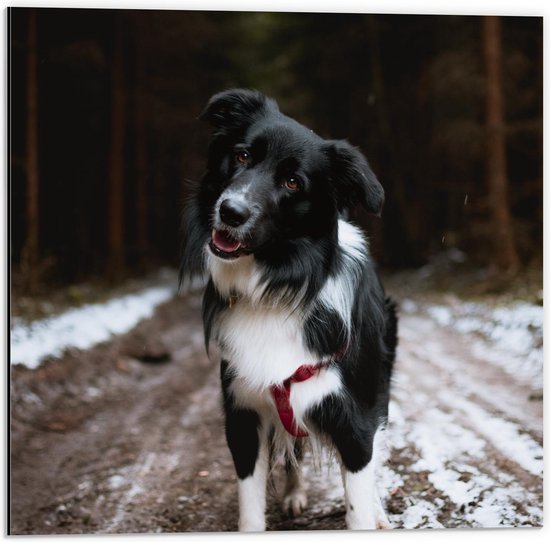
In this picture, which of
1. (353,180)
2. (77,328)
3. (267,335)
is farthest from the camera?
(77,328)

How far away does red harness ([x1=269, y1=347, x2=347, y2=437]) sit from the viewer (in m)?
2.12

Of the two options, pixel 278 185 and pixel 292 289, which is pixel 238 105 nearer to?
pixel 278 185

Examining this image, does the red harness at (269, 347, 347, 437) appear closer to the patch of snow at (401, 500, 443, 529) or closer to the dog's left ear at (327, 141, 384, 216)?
the dog's left ear at (327, 141, 384, 216)

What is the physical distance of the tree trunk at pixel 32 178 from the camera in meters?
3.54

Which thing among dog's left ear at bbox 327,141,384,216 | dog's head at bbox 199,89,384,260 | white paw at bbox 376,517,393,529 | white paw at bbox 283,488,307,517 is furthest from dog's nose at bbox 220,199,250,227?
white paw at bbox 376,517,393,529

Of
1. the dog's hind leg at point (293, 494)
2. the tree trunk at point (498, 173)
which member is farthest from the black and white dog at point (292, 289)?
the tree trunk at point (498, 173)

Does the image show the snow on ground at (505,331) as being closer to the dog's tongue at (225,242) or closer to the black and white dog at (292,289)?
the black and white dog at (292,289)

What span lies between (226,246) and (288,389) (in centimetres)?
54

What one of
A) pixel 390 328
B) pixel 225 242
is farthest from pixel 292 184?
pixel 390 328

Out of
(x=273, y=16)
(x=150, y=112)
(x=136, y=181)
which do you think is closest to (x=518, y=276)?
(x=273, y=16)

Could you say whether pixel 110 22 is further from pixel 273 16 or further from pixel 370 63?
pixel 370 63

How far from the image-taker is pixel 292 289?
2.13 m

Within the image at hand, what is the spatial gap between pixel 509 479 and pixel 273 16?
8.46 feet

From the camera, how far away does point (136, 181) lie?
8.16 meters
